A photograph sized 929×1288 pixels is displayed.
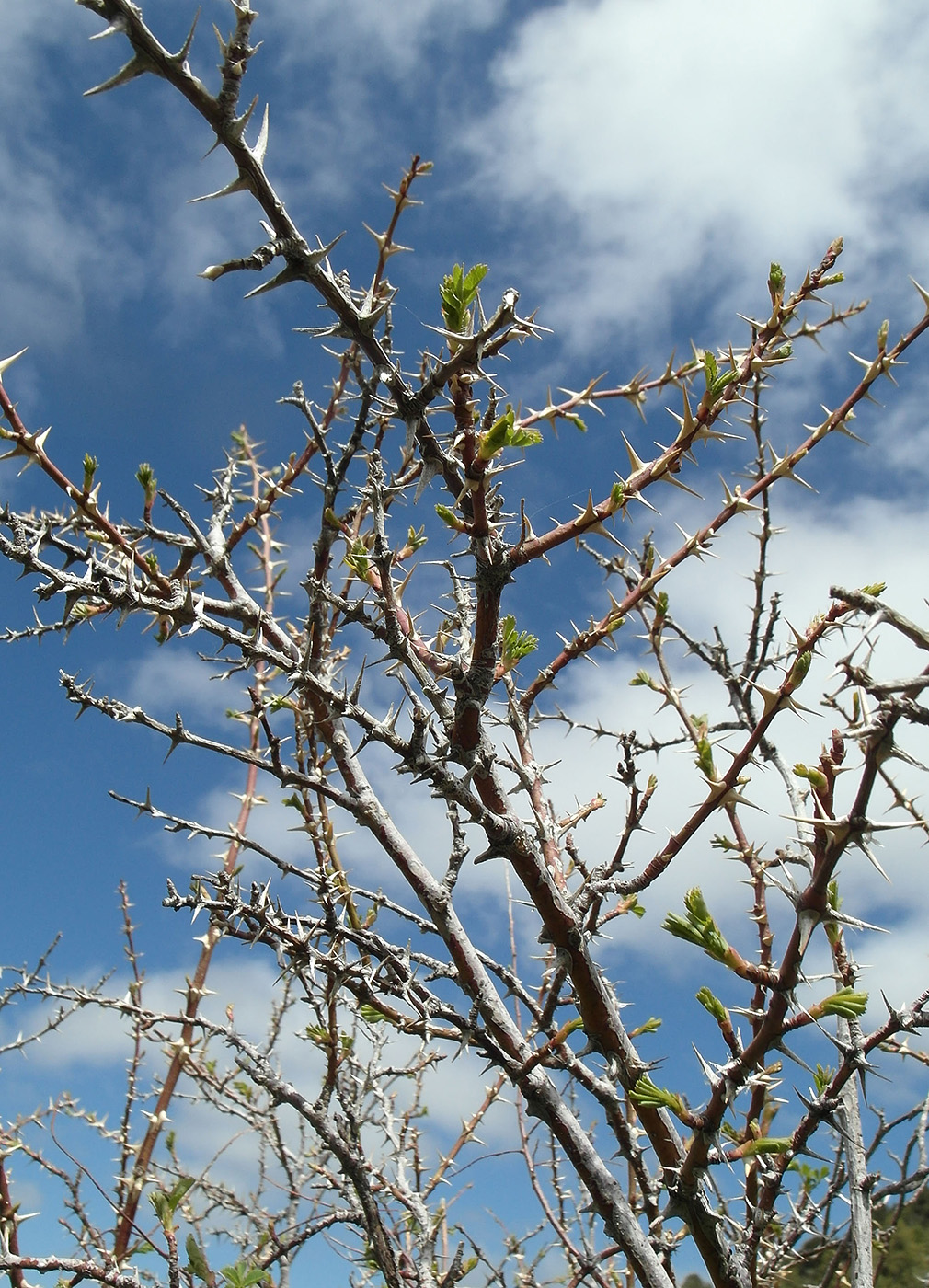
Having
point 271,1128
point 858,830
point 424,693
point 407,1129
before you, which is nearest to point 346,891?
point 424,693

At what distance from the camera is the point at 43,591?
203 cm

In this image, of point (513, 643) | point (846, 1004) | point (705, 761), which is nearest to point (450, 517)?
point (513, 643)

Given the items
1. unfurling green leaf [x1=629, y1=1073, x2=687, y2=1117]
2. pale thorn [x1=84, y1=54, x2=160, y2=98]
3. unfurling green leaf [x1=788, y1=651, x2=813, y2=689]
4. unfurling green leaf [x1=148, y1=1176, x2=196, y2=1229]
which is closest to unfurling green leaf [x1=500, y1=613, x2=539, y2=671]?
unfurling green leaf [x1=788, y1=651, x2=813, y2=689]

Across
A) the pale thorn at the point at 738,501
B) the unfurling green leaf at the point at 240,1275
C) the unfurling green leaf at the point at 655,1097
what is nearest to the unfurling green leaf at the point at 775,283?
the pale thorn at the point at 738,501

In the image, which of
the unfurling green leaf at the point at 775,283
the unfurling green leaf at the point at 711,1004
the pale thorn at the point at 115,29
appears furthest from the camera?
the unfurling green leaf at the point at 775,283

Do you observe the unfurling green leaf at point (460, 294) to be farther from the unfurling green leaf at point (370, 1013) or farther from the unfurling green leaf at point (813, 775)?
the unfurling green leaf at point (370, 1013)

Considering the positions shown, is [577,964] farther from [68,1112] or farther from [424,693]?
[68,1112]

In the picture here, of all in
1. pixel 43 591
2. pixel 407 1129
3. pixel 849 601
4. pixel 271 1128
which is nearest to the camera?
pixel 849 601

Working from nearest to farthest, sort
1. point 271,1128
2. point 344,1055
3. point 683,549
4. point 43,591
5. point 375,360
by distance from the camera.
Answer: point 375,360
point 43,591
point 683,549
point 344,1055
point 271,1128

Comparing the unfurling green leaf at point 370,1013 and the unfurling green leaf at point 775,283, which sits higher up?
the unfurling green leaf at point 775,283

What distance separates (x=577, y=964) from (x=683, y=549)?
3.59ft

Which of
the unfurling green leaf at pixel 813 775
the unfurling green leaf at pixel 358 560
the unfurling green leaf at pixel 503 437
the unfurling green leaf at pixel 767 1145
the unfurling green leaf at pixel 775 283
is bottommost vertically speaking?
the unfurling green leaf at pixel 767 1145

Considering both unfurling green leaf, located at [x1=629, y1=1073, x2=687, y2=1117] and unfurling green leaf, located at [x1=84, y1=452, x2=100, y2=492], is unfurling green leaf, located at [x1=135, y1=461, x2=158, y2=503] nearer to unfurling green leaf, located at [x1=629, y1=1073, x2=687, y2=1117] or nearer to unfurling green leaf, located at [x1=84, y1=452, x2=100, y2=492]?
unfurling green leaf, located at [x1=84, y1=452, x2=100, y2=492]

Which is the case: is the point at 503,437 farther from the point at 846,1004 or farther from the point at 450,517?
the point at 846,1004
